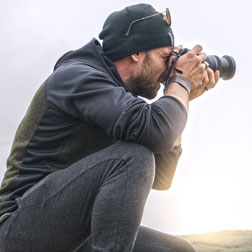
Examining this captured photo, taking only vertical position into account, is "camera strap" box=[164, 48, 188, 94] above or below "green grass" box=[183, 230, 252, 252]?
above

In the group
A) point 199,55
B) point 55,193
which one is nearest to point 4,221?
point 55,193

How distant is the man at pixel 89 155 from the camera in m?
1.53

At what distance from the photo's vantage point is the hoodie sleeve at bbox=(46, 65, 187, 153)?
5.31ft

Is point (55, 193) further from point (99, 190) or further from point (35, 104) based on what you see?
point (35, 104)

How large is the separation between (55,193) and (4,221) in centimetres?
29

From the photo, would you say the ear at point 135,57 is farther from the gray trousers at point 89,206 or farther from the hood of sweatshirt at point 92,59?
the gray trousers at point 89,206

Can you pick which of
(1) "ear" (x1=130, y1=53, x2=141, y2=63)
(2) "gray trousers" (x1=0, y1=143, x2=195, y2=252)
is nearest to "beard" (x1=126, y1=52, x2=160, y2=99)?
(1) "ear" (x1=130, y1=53, x2=141, y2=63)

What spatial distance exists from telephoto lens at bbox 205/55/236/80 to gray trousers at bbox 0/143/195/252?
0.85 m

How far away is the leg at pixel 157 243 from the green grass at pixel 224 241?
2.29 meters

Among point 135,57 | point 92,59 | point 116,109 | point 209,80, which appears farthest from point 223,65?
point 116,109

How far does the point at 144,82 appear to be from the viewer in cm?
218

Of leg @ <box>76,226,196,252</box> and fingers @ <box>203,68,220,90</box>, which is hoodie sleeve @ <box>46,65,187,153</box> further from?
leg @ <box>76,226,196,252</box>

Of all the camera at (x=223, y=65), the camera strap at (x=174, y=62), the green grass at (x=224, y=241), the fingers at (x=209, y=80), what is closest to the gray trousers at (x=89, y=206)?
the camera strap at (x=174, y=62)

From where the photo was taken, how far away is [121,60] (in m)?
2.17
